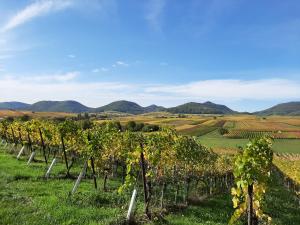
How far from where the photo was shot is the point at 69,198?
19.8 metres

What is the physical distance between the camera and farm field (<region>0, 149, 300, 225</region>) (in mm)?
16422

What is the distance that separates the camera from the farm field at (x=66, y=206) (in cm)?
1642

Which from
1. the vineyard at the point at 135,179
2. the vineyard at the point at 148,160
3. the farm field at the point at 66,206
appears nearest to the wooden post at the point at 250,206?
the vineyard at the point at 135,179

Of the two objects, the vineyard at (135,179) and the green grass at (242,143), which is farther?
the green grass at (242,143)

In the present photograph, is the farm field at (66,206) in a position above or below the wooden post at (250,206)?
below

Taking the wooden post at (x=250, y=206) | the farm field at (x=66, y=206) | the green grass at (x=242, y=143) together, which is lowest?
the green grass at (x=242, y=143)

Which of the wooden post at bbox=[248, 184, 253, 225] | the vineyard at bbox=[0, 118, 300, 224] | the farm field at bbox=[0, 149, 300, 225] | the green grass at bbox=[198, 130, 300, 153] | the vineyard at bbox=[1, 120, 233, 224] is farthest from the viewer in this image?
the green grass at bbox=[198, 130, 300, 153]

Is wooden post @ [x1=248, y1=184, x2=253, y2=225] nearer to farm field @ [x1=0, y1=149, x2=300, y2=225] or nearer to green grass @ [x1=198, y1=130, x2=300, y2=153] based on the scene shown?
farm field @ [x1=0, y1=149, x2=300, y2=225]

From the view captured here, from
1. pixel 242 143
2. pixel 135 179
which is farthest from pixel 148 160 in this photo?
pixel 242 143

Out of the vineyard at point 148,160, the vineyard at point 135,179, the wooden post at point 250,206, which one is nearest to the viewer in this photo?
the wooden post at point 250,206

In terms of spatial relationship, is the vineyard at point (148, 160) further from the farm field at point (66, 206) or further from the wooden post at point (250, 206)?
the wooden post at point (250, 206)

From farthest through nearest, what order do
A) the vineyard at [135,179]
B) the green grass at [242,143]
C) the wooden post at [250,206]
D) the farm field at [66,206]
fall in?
the green grass at [242,143], the vineyard at [135,179], the farm field at [66,206], the wooden post at [250,206]

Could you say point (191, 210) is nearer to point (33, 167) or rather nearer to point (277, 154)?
point (33, 167)

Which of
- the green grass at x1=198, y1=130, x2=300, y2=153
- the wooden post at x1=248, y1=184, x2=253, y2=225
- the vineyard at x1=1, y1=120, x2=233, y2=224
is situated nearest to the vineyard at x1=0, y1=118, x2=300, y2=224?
the vineyard at x1=1, y1=120, x2=233, y2=224
